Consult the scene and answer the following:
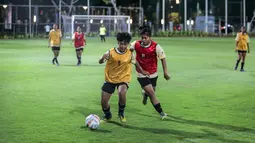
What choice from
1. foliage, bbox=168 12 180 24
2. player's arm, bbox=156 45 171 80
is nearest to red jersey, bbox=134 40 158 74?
player's arm, bbox=156 45 171 80

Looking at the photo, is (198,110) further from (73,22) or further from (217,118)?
(73,22)

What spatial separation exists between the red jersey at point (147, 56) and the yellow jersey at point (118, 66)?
1.84 ft

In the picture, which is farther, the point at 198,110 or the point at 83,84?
the point at 83,84

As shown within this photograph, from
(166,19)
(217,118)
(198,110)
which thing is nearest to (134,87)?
(198,110)

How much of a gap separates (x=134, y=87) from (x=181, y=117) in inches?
222

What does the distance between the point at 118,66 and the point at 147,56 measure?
96cm

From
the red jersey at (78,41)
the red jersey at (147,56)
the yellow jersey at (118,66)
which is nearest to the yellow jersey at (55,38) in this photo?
the red jersey at (78,41)

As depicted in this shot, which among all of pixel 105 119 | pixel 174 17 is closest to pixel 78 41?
pixel 105 119

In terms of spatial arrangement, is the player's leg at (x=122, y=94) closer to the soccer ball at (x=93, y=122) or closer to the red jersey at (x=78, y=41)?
the soccer ball at (x=93, y=122)

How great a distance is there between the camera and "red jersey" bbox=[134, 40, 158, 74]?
34.9ft

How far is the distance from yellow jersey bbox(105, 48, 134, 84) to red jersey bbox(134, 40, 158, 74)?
56cm

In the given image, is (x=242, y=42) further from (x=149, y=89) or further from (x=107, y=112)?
(x=107, y=112)

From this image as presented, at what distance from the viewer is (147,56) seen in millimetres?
10711

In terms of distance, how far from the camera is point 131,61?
10.0m
